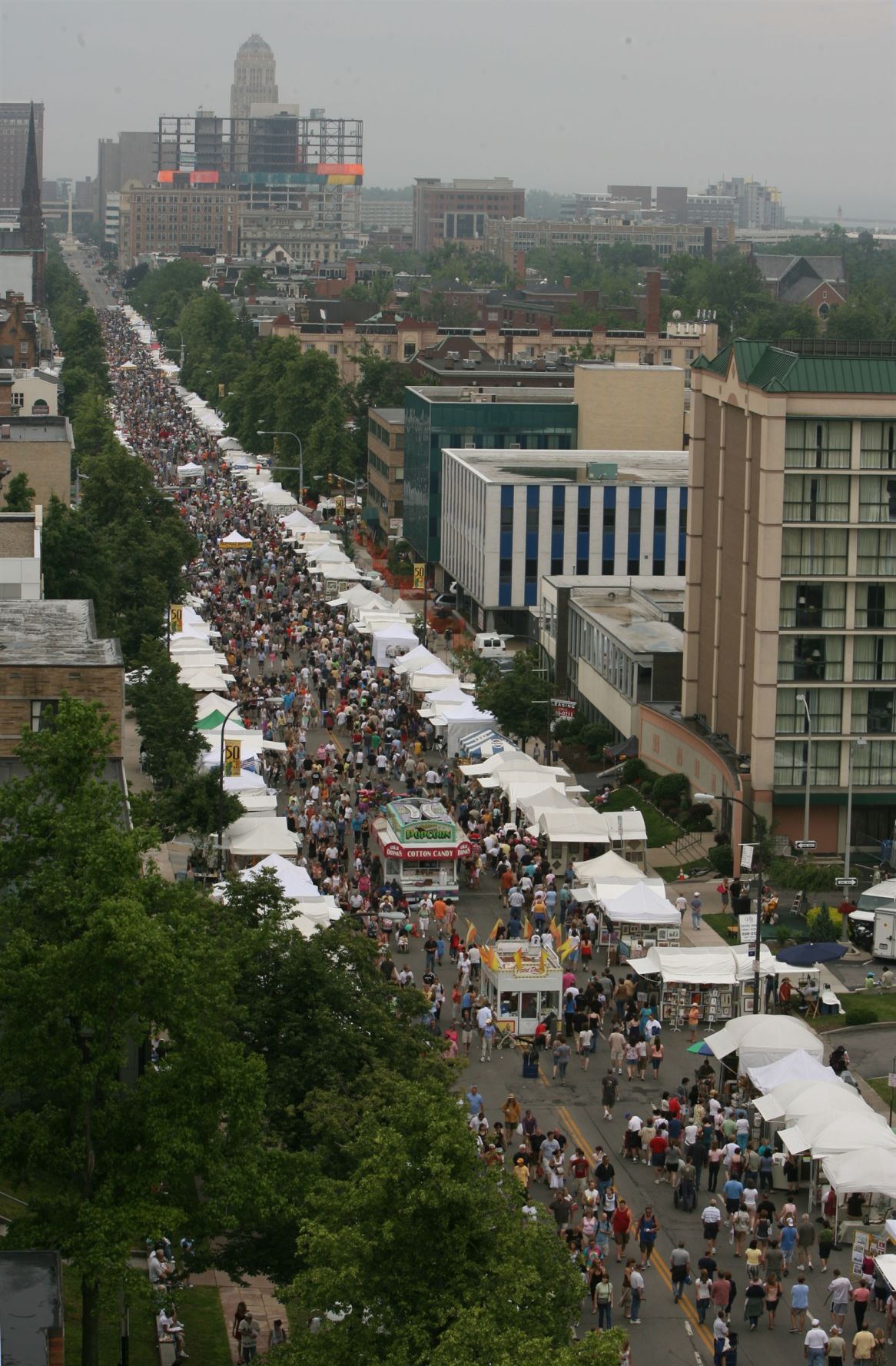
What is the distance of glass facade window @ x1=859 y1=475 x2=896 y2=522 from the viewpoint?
56.7m

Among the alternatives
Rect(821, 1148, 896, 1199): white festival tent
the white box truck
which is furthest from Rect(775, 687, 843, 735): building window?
Rect(821, 1148, 896, 1199): white festival tent

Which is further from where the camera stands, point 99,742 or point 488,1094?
point 488,1094

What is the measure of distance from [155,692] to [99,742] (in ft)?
97.8

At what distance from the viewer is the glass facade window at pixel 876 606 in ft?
187

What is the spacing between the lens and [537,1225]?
24.0 meters

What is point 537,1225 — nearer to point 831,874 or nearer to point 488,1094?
point 488,1094

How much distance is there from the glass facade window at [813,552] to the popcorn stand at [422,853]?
37.2ft

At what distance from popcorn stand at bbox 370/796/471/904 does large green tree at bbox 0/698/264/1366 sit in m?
23.0

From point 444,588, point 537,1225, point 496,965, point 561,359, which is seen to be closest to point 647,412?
point 444,588

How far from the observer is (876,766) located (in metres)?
57.0

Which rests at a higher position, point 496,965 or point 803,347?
point 803,347

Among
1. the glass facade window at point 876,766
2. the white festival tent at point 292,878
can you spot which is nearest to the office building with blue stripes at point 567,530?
the glass facade window at point 876,766

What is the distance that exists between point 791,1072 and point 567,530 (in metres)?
49.7

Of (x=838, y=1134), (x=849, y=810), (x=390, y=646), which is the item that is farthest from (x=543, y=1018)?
(x=390, y=646)
